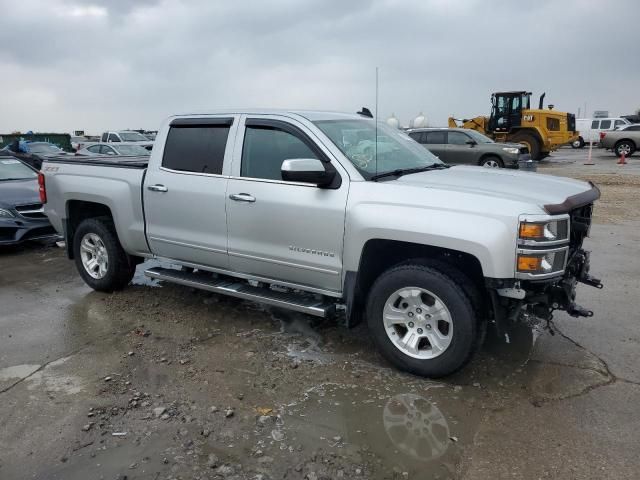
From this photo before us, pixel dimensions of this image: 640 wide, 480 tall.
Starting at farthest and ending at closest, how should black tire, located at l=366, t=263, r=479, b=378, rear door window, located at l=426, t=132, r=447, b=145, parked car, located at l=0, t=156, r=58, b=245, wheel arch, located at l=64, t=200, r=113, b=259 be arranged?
rear door window, located at l=426, t=132, r=447, b=145 < parked car, located at l=0, t=156, r=58, b=245 < wheel arch, located at l=64, t=200, r=113, b=259 < black tire, located at l=366, t=263, r=479, b=378

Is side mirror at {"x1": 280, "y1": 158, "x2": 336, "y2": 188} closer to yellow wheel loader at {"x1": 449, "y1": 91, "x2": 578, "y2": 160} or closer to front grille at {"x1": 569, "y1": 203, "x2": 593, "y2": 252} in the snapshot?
front grille at {"x1": 569, "y1": 203, "x2": 593, "y2": 252}

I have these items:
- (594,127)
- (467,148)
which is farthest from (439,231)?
(594,127)

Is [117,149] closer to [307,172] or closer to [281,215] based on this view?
[281,215]

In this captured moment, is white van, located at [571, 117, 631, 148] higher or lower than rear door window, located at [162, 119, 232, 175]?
lower

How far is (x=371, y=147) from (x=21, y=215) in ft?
20.4

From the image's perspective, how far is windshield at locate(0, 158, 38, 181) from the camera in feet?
30.8

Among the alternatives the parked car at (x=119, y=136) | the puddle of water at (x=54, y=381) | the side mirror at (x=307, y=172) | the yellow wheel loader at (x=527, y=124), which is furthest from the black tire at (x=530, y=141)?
the puddle of water at (x=54, y=381)

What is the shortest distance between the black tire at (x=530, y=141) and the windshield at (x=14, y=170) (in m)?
20.2

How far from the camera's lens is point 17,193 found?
852cm

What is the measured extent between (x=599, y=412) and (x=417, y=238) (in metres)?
1.58

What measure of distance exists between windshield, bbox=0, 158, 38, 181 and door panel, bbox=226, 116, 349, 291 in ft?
21.7

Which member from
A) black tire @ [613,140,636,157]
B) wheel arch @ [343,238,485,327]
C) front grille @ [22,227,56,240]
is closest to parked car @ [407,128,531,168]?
front grille @ [22,227,56,240]

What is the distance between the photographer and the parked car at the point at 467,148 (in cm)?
1659

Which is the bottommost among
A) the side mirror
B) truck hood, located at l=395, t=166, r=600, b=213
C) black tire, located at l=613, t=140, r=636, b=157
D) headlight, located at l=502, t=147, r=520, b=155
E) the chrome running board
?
black tire, located at l=613, t=140, r=636, b=157
